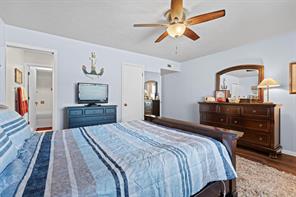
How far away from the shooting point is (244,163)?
2.49m

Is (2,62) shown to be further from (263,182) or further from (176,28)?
(263,182)

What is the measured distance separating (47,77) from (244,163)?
7909mm

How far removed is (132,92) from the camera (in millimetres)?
4355

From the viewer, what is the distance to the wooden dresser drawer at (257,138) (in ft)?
9.48

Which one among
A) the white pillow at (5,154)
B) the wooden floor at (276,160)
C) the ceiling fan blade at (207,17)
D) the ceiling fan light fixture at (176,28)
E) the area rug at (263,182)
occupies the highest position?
the ceiling fan blade at (207,17)

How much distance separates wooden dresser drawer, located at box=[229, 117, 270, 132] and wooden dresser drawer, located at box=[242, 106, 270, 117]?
124mm

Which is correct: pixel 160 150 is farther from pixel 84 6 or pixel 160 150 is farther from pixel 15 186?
pixel 84 6

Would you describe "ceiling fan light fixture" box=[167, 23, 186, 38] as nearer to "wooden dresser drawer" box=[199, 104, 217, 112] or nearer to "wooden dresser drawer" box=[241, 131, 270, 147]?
"wooden dresser drawer" box=[199, 104, 217, 112]

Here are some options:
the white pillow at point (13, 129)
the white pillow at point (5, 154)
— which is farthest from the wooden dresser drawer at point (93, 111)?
the white pillow at point (5, 154)

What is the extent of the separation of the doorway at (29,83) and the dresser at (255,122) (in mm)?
3965

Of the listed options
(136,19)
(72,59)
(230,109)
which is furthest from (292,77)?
(72,59)

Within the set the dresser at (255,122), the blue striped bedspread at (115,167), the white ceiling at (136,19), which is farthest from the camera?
the dresser at (255,122)

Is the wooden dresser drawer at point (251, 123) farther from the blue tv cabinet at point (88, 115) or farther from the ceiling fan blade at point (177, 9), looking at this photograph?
the blue tv cabinet at point (88, 115)

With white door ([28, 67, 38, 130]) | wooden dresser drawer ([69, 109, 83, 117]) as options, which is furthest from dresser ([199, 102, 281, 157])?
white door ([28, 67, 38, 130])
